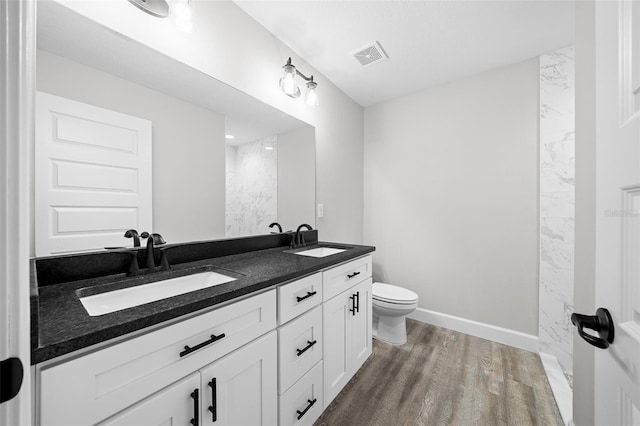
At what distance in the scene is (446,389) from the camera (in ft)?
5.16

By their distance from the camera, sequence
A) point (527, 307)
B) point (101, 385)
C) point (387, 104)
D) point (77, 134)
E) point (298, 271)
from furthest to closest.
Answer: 1. point (387, 104)
2. point (527, 307)
3. point (298, 271)
4. point (77, 134)
5. point (101, 385)

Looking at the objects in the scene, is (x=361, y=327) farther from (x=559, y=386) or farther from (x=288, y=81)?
(x=288, y=81)

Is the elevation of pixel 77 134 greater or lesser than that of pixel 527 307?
greater

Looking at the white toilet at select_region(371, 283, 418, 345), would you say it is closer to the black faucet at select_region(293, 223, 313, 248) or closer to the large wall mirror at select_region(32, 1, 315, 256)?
the black faucet at select_region(293, 223, 313, 248)

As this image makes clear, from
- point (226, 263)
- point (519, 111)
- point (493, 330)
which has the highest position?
point (519, 111)

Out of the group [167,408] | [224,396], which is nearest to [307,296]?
[224,396]

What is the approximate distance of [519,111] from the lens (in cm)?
205

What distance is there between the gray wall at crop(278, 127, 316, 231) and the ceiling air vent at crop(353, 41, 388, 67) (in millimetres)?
701

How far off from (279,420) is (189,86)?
1702 mm

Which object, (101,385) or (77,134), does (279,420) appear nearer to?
(101,385)

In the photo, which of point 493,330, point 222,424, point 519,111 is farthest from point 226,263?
point 519,111

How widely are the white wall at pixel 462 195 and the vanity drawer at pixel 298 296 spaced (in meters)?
1.63

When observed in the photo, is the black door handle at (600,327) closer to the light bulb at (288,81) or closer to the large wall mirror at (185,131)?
the large wall mirror at (185,131)

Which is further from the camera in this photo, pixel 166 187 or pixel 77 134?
pixel 166 187
